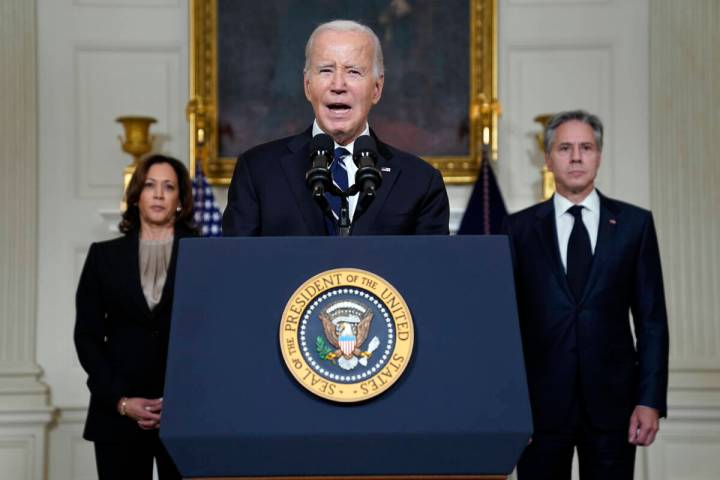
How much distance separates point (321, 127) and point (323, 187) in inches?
12.6

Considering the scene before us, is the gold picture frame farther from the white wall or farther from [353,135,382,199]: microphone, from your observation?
[353,135,382,199]: microphone

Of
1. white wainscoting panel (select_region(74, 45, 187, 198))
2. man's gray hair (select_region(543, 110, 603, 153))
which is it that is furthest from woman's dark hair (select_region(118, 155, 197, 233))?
white wainscoting panel (select_region(74, 45, 187, 198))

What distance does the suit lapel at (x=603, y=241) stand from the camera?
12.1ft

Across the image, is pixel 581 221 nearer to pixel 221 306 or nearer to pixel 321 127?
pixel 321 127

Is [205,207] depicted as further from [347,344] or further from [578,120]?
[347,344]

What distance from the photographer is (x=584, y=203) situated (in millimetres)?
3865

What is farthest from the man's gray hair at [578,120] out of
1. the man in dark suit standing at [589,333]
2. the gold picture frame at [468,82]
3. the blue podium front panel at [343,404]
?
the gold picture frame at [468,82]

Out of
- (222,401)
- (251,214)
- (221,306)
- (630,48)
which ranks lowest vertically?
(222,401)

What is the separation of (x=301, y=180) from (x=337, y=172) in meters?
0.09

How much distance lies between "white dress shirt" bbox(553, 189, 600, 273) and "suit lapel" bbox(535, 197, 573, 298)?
25 millimetres

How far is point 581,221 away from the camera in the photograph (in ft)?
12.5

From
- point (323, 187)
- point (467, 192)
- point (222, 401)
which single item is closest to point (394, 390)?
point (222, 401)

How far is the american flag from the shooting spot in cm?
622

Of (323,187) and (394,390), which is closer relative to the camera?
(394,390)
